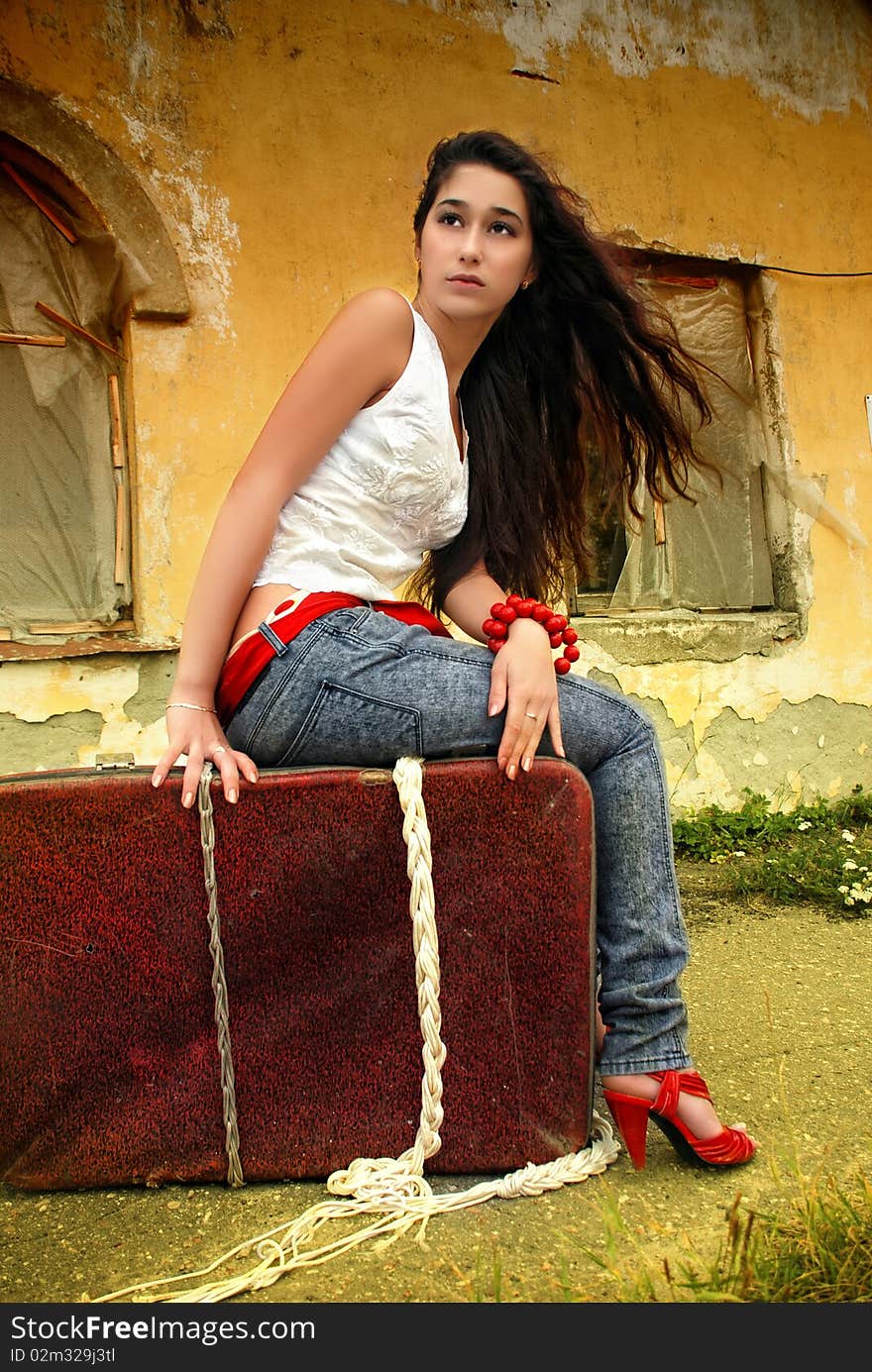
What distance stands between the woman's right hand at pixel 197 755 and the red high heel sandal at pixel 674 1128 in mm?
730

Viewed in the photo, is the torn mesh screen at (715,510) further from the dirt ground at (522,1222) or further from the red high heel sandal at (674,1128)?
the red high heel sandal at (674,1128)

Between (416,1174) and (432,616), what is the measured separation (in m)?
0.91

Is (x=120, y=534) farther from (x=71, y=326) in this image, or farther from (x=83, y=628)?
(x=71, y=326)

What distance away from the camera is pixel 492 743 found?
154cm

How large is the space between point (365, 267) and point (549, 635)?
2591mm

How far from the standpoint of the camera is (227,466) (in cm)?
358

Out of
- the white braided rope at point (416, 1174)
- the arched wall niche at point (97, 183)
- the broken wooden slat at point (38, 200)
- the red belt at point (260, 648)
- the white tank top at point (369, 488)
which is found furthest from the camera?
the broken wooden slat at point (38, 200)

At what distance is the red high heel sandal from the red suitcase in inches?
2.4

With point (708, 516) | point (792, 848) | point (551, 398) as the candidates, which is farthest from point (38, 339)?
point (792, 848)

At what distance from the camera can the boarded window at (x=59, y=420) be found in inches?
137

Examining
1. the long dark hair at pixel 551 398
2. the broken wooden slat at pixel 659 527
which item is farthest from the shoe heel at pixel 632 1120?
the broken wooden slat at pixel 659 527

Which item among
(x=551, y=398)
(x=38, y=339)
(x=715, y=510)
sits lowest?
(x=715, y=510)

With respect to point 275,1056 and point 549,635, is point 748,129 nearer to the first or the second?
point 549,635

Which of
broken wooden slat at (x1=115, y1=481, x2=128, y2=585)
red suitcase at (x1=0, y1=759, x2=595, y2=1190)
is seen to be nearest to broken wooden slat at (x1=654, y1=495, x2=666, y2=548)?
broken wooden slat at (x1=115, y1=481, x2=128, y2=585)
